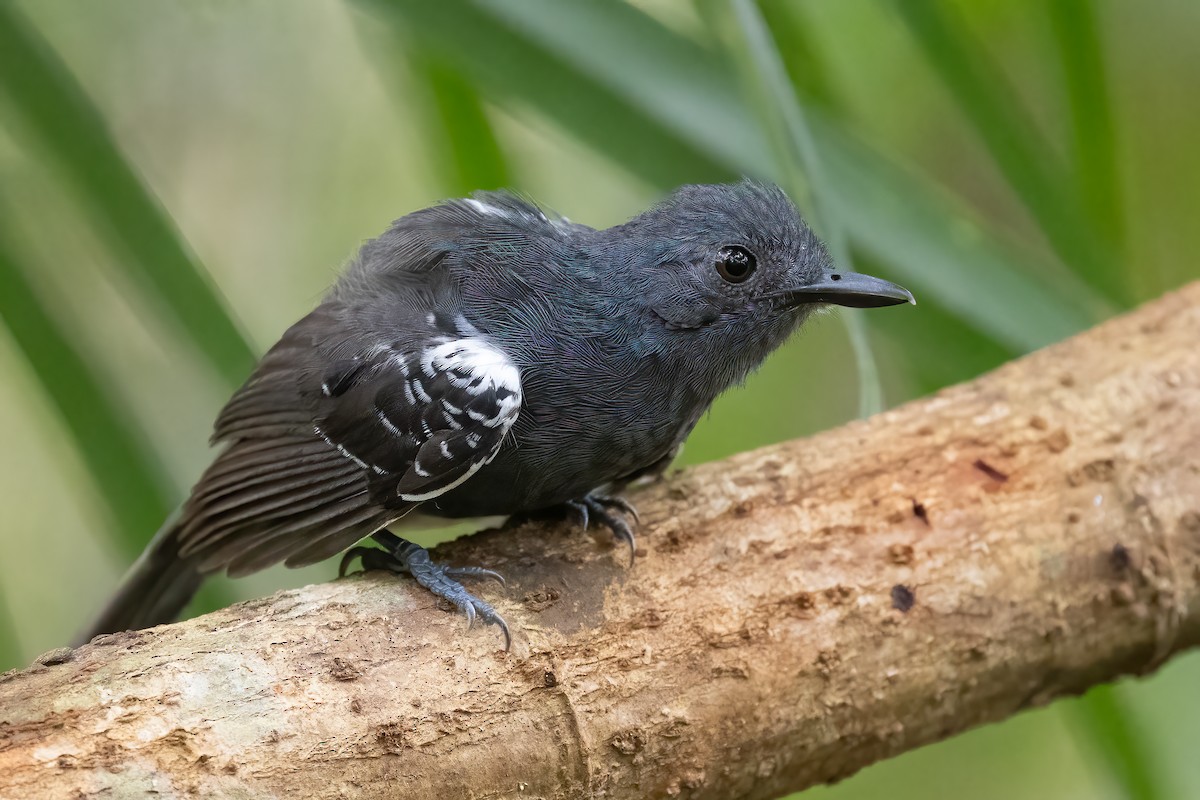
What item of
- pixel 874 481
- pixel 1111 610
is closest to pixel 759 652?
pixel 874 481

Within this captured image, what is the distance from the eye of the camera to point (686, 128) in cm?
269

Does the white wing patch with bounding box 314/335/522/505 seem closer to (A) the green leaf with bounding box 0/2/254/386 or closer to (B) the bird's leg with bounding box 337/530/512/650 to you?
(B) the bird's leg with bounding box 337/530/512/650

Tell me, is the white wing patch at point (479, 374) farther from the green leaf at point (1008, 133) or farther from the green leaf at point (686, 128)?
the green leaf at point (1008, 133)

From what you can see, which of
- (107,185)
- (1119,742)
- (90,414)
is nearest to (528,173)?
(107,185)

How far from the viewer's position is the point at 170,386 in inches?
110

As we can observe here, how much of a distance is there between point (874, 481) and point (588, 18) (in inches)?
51.5

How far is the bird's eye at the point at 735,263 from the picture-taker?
2592 mm

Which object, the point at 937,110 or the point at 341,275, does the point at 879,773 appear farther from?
the point at 341,275

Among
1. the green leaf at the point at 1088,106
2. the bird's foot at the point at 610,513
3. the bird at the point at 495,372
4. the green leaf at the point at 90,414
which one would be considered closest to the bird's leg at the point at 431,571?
the bird at the point at 495,372

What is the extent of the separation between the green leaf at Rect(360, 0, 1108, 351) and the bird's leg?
3.50 feet

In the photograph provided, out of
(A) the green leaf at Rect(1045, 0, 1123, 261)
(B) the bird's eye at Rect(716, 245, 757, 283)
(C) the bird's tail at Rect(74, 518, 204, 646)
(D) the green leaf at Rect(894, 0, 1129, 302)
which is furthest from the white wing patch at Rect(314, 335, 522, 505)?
(A) the green leaf at Rect(1045, 0, 1123, 261)

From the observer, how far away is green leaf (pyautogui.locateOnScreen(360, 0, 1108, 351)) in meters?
2.53

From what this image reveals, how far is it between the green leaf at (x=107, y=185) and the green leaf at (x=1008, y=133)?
1868mm

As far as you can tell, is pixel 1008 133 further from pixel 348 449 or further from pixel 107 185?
pixel 107 185
